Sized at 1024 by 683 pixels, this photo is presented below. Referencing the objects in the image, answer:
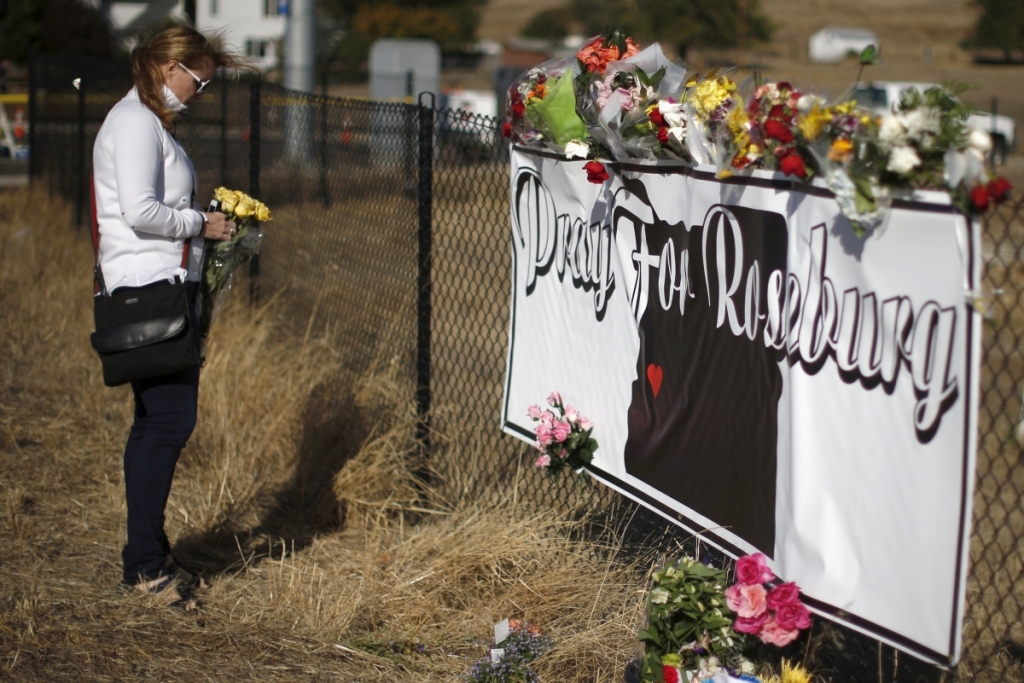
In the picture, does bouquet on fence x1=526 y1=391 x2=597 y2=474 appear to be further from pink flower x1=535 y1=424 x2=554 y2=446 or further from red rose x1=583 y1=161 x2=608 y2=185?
red rose x1=583 y1=161 x2=608 y2=185

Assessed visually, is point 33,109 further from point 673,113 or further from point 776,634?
point 776,634

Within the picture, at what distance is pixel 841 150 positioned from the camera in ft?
7.07

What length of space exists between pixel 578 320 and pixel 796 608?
52.4 inches

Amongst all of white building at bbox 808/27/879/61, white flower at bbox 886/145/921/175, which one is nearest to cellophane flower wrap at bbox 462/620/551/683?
white flower at bbox 886/145/921/175

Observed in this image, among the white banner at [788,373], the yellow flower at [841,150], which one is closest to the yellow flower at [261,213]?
the white banner at [788,373]

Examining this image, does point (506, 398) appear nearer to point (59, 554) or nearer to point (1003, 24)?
point (59, 554)

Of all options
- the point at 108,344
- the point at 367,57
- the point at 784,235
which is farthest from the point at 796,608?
the point at 367,57

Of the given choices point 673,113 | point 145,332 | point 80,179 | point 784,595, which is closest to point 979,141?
point 673,113

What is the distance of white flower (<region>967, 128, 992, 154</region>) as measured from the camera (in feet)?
6.52

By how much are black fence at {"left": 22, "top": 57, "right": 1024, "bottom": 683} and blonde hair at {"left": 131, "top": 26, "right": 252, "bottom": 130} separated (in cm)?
35

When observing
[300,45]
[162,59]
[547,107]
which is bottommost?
[547,107]

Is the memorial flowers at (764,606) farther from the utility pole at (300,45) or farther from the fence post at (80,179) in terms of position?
the utility pole at (300,45)

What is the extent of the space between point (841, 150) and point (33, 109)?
36.8 ft

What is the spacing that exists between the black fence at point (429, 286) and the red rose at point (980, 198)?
163 mm
